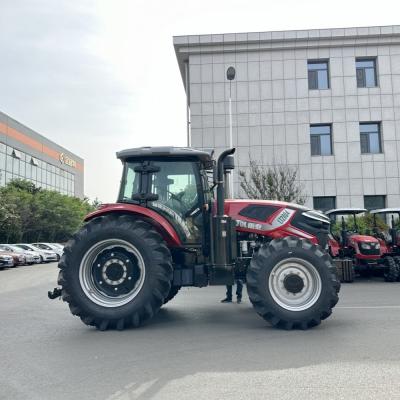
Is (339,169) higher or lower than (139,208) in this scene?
higher

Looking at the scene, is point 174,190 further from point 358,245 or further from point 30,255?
point 30,255

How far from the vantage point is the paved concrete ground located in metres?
4.11

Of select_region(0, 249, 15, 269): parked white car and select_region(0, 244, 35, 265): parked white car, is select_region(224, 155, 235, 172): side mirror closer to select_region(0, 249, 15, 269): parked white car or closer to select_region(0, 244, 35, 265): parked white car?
select_region(0, 249, 15, 269): parked white car

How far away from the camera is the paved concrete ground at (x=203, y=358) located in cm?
411

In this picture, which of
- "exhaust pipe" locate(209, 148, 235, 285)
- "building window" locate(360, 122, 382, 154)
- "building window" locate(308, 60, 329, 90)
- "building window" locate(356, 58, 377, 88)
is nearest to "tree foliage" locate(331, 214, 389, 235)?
"building window" locate(360, 122, 382, 154)

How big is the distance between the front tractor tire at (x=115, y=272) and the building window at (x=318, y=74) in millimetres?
23019

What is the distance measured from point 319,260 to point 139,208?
302 centimetres

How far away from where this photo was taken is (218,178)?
6.89 meters

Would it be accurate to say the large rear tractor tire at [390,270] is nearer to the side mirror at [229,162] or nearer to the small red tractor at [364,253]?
the small red tractor at [364,253]

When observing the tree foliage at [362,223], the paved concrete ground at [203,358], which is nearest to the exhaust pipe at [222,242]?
the paved concrete ground at [203,358]

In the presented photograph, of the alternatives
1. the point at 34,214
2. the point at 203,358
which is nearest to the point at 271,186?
the point at 203,358

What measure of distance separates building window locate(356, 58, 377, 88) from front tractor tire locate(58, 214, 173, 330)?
79.6 ft

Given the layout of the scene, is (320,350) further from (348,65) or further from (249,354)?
(348,65)

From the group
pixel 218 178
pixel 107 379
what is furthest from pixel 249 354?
pixel 218 178
